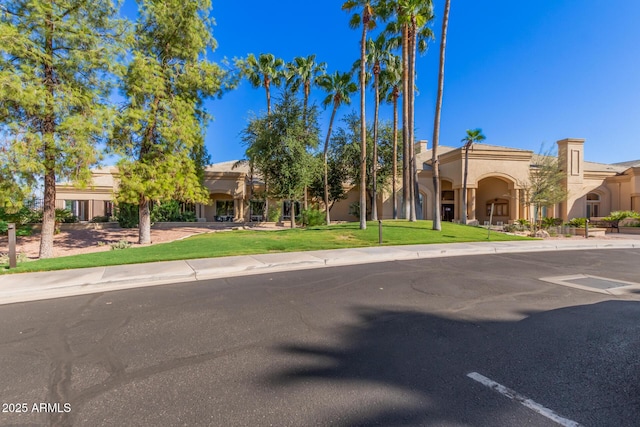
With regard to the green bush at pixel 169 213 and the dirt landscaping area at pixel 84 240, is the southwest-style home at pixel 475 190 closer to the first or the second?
the green bush at pixel 169 213

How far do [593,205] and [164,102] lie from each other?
1622 inches

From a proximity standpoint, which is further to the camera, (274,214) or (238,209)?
(238,209)

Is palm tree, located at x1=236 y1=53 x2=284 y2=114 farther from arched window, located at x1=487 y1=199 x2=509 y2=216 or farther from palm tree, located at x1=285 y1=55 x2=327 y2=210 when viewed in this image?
arched window, located at x1=487 y1=199 x2=509 y2=216

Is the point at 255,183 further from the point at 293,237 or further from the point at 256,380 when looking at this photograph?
the point at 256,380

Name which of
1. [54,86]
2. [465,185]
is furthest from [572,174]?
[54,86]

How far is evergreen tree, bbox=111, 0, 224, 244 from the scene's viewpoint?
48.9ft

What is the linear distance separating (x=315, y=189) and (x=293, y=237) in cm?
1346

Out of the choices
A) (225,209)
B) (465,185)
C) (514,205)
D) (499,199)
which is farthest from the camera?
(499,199)

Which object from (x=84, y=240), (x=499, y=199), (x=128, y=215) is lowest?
(x=84, y=240)

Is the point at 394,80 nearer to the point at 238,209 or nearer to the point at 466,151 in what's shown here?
the point at 466,151

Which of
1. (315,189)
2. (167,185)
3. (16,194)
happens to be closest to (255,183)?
(315,189)

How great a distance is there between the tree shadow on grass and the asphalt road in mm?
17

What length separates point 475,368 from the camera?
3.31 m

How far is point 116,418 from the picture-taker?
101 inches
